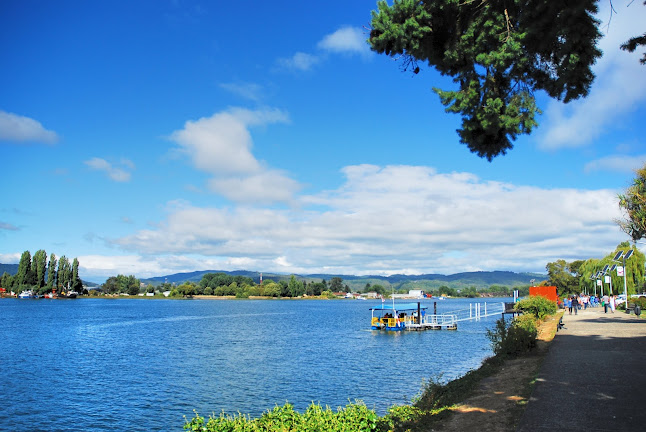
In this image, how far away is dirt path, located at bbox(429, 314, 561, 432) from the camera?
852 cm

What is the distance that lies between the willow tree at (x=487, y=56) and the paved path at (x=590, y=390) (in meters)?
5.20

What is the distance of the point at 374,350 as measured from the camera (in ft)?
121

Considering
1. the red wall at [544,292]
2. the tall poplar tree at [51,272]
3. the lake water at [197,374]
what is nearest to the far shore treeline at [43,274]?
the tall poplar tree at [51,272]

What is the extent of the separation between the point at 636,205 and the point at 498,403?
26.2m

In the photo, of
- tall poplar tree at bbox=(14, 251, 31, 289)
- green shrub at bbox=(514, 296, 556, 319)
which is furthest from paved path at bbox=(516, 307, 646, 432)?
tall poplar tree at bbox=(14, 251, 31, 289)

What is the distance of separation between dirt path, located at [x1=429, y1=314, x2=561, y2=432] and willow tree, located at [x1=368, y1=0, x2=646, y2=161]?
5.20 metres

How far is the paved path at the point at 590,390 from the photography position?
26.0 ft

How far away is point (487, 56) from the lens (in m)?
8.91

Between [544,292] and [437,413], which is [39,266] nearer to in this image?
[544,292]

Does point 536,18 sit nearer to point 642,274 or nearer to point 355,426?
point 355,426

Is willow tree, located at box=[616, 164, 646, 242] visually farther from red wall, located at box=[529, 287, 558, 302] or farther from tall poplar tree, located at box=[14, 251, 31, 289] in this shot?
tall poplar tree, located at box=[14, 251, 31, 289]

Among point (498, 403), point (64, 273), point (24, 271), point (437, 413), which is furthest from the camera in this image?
point (64, 273)

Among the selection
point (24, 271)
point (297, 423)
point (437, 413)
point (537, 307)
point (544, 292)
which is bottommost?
point (437, 413)

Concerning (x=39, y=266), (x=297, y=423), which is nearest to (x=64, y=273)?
(x=39, y=266)
